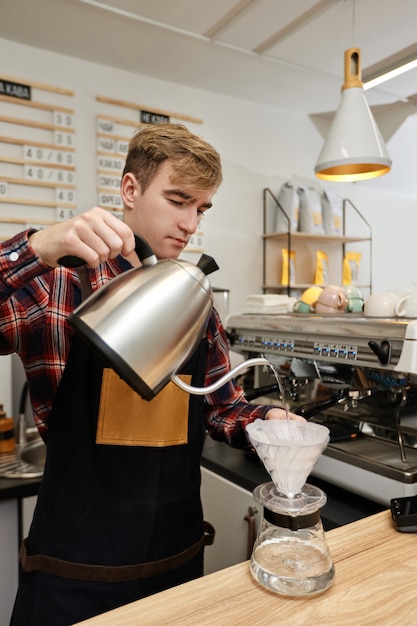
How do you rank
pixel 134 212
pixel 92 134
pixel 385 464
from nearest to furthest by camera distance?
1. pixel 134 212
2. pixel 385 464
3. pixel 92 134

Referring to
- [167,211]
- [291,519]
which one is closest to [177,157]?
[167,211]

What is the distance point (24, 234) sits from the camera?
761 mm

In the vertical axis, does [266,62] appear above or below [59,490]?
above

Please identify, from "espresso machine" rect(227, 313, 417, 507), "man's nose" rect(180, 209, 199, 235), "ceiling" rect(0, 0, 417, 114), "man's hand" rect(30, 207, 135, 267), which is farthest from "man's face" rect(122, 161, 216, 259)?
"ceiling" rect(0, 0, 417, 114)

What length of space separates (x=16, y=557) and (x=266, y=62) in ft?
8.94

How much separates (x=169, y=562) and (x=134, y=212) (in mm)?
782

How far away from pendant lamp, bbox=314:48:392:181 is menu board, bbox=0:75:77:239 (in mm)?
1373

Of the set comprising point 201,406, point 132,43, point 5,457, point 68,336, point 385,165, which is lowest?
point 5,457

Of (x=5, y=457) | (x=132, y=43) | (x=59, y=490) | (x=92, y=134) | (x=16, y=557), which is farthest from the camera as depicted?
(x=92, y=134)

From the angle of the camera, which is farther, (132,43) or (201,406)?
(132,43)

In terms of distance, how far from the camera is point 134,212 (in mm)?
1138

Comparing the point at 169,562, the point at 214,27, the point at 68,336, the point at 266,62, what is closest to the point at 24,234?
the point at 68,336

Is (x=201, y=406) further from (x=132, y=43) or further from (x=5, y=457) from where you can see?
(x=132, y=43)

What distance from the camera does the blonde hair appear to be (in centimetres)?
109
